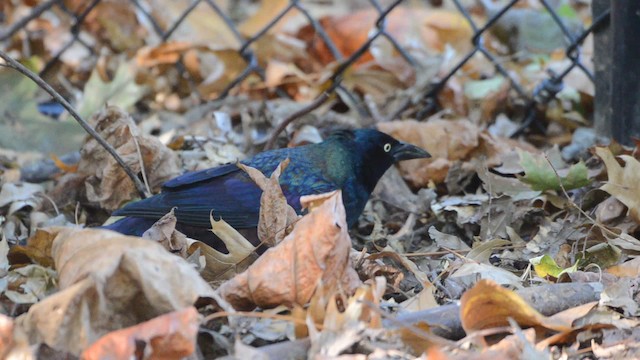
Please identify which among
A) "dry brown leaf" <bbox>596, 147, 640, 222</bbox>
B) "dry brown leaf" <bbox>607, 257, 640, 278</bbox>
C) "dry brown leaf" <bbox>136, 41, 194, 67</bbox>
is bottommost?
"dry brown leaf" <bbox>607, 257, 640, 278</bbox>

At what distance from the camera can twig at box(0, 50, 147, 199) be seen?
3469mm

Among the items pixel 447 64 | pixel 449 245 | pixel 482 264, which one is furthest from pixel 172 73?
pixel 482 264

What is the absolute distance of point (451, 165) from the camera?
A: 448 centimetres

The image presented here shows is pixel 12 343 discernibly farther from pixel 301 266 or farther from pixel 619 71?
pixel 619 71

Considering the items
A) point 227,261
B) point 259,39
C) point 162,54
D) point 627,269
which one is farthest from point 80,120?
point 259,39

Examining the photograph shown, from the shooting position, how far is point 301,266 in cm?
261

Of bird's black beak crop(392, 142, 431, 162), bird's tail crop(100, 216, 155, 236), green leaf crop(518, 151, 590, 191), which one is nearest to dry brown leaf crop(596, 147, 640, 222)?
green leaf crop(518, 151, 590, 191)

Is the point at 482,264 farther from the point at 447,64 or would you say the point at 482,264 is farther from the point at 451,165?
the point at 447,64

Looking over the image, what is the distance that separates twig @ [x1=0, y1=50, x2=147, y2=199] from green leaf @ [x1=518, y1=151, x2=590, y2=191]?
157cm

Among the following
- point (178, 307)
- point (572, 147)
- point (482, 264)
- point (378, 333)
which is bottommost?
point (572, 147)

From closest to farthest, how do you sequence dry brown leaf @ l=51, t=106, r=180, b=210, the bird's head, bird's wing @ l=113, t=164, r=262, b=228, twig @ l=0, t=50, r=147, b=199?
twig @ l=0, t=50, r=147, b=199
bird's wing @ l=113, t=164, r=262, b=228
dry brown leaf @ l=51, t=106, r=180, b=210
the bird's head

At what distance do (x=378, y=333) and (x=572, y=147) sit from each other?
2607mm

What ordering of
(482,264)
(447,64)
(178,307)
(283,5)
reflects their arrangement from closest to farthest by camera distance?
(178,307)
(482,264)
(447,64)
(283,5)

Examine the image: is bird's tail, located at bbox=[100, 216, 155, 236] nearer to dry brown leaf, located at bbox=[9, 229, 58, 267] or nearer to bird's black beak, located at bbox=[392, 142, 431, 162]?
dry brown leaf, located at bbox=[9, 229, 58, 267]
